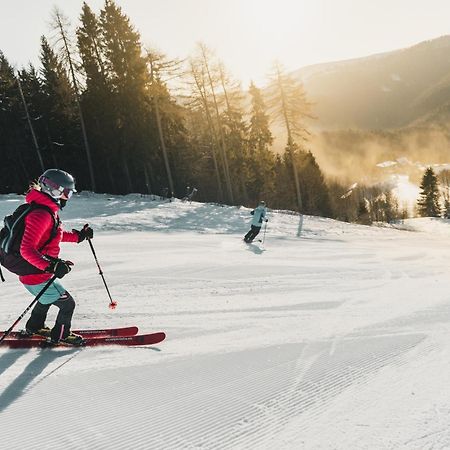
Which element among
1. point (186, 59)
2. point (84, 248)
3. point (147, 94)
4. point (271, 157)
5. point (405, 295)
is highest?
point (186, 59)

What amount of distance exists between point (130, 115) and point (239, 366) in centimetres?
3361

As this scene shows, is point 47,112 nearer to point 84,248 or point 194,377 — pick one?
point 84,248

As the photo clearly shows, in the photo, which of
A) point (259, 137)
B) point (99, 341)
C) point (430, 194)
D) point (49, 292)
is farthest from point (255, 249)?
point (430, 194)

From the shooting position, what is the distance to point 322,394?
13.0 feet

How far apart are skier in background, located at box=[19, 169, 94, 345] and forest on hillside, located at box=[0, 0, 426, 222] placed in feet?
83.2

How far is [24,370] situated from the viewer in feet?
14.6

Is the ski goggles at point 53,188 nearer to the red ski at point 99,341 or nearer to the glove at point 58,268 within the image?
the glove at point 58,268

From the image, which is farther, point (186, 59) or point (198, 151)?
point (198, 151)

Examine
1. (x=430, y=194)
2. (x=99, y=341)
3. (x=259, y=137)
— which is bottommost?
(x=430, y=194)

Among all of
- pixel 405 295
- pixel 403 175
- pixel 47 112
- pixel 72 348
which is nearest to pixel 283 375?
pixel 72 348

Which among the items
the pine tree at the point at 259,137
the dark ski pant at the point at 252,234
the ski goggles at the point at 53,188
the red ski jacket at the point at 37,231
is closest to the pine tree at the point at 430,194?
the pine tree at the point at 259,137

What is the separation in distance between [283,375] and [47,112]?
1629 inches

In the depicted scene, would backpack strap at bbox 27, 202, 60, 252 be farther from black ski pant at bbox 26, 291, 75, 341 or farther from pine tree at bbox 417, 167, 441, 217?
pine tree at bbox 417, 167, 441, 217

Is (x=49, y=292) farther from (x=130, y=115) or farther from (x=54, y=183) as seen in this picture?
(x=130, y=115)
